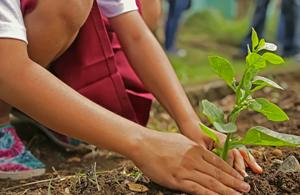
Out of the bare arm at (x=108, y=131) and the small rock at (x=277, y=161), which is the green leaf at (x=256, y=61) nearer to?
the bare arm at (x=108, y=131)

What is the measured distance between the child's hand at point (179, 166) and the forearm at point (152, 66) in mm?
313

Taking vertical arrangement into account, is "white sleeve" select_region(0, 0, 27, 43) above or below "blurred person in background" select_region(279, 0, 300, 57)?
above

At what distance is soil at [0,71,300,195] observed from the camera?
1.48m

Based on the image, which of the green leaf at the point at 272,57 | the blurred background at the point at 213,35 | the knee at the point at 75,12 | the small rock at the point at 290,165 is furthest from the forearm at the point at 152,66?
the blurred background at the point at 213,35

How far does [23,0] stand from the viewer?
68.8 inches

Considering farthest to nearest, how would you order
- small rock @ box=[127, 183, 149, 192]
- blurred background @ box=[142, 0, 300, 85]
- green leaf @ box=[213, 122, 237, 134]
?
1. blurred background @ box=[142, 0, 300, 85]
2. small rock @ box=[127, 183, 149, 192]
3. green leaf @ box=[213, 122, 237, 134]

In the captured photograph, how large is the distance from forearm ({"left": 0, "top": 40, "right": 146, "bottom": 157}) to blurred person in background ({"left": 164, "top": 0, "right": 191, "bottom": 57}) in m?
3.06

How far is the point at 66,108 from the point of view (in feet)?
4.57

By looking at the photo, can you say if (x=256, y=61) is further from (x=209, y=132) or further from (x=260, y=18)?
(x=260, y=18)

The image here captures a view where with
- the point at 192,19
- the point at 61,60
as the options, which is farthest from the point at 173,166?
the point at 192,19

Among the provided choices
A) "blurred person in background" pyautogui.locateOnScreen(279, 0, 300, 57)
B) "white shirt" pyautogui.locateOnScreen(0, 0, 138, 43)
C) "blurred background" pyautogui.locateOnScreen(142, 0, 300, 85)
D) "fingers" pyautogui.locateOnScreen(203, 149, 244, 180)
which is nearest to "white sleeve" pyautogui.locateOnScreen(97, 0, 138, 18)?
"white shirt" pyautogui.locateOnScreen(0, 0, 138, 43)

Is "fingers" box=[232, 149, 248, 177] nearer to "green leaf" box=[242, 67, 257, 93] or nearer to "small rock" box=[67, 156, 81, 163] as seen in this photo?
"green leaf" box=[242, 67, 257, 93]

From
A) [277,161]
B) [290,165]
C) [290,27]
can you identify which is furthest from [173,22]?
[290,165]

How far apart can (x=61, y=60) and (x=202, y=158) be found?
2.37 feet
